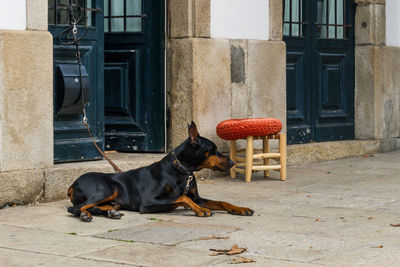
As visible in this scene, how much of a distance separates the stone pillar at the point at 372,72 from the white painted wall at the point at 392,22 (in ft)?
0.57

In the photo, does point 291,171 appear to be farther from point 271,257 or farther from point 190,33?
point 271,257

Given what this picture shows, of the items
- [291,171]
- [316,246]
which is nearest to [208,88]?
[291,171]

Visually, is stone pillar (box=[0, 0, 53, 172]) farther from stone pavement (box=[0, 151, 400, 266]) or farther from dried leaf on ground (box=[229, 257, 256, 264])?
dried leaf on ground (box=[229, 257, 256, 264])

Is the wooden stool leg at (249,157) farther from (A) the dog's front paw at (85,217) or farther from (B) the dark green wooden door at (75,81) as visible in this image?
(A) the dog's front paw at (85,217)

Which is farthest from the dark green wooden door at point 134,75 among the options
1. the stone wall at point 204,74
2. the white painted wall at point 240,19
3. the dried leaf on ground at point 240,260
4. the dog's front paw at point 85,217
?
the dried leaf on ground at point 240,260

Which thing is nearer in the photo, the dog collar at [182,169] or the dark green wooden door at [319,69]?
the dog collar at [182,169]

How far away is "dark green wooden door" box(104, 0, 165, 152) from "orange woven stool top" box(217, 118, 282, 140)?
87 centimetres

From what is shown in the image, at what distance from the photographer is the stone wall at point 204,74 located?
9.02 m

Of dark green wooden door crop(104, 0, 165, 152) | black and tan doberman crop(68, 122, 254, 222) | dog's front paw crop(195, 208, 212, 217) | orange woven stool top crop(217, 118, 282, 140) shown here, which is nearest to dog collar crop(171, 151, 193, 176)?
black and tan doberman crop(68, 122, 254, 222)

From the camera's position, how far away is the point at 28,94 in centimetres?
730

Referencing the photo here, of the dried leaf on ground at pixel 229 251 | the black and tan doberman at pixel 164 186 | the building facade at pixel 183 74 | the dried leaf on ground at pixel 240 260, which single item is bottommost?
the dried leaf on ground at pixel 240 260

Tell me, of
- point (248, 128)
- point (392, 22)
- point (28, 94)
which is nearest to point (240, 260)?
point (28, 94)

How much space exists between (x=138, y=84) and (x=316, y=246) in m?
4.31

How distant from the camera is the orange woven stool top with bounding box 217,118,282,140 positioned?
855cm
